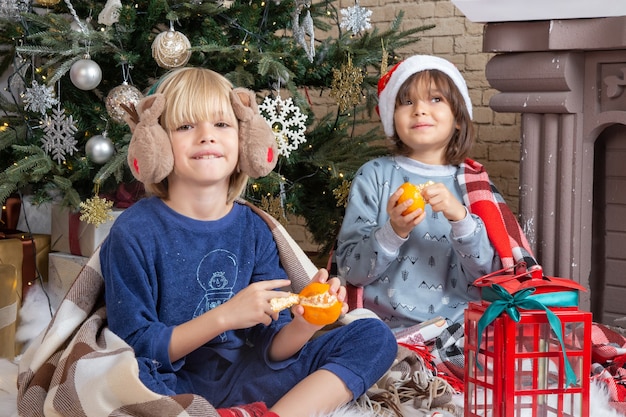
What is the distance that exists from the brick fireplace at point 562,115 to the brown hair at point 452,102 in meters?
0.33

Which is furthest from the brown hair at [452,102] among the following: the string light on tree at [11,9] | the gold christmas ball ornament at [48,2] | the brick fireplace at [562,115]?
the string light on tree at [11,9]

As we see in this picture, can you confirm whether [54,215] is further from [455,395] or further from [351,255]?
[455,395]

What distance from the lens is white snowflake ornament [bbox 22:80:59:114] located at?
2.42m

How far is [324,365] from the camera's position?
162 centimetres

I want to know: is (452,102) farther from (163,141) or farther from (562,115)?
(163,141)

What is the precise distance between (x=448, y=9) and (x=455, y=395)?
2.22 metres

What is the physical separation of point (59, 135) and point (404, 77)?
103 cm

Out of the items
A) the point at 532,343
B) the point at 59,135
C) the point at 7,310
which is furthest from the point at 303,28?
the point at 532,343

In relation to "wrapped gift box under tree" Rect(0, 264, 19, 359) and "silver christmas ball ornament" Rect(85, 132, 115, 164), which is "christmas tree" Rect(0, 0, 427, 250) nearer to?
"silver christmas ball ornament" Rect(85, 132, 115, 164)

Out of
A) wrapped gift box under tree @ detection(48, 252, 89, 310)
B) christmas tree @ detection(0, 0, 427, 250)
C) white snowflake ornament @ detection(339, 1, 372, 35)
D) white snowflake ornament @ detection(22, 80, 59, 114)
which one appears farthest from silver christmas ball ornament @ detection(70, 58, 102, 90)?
white snowflake ornament @ detection(339, 1, 372, 35)

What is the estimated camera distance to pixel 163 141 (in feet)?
5.20

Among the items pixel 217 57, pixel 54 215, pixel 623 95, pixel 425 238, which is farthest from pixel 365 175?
pixel 54 215

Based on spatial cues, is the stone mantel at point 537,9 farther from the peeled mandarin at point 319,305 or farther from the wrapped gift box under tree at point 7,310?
the wrapped gift box under tree at point 7,310

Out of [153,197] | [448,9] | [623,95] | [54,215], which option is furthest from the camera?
[448,9]
